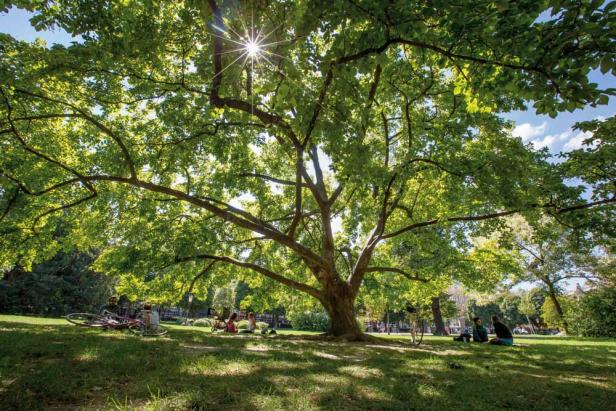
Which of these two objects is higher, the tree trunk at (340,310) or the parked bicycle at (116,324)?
the tree trunk at (340,310)

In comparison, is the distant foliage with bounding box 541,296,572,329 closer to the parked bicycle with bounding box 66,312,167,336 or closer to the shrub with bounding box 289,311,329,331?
the shrub with bounding box 289,311,329,331

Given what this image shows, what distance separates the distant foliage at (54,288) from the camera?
3278 centimetres

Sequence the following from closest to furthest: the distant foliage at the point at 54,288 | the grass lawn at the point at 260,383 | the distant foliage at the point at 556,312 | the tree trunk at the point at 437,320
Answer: the grass lawn at the point at 260,383, the distant foliage at the point at 54,288, the distant foliage at the point at 556,312, the tree trunk at the point at 437,320

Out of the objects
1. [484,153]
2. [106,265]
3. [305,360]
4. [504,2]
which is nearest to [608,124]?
[484,153]

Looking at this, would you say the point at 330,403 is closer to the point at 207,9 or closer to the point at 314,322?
the point at 207,9

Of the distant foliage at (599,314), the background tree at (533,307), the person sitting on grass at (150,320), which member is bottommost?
the person sitting on grass at (150,320)

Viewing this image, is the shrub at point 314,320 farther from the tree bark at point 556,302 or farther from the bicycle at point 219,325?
the tree bark at point 556,302

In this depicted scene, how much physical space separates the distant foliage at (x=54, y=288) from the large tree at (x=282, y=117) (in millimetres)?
21771

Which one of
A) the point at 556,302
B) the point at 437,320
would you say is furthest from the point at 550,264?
the point at 437,320

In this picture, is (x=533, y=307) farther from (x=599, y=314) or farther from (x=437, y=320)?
(x=599, y=314)

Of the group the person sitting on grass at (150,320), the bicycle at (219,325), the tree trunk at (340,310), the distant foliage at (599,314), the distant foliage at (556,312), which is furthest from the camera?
the distant foliage at (556,312)

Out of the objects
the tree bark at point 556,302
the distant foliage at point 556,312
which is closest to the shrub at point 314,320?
the tree bark at point 556,302

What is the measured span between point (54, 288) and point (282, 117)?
38439mm

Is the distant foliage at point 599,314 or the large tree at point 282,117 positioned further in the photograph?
the distant foliage at point 599,314
